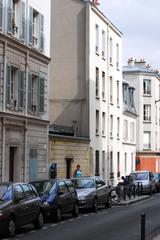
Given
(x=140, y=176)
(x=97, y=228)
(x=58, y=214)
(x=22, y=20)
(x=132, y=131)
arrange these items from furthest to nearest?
(x=132, y=131), (x=140, y=176), (x=22, y=20), (x=58, y=214), (x=97, y=228)

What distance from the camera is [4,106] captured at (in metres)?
28.2

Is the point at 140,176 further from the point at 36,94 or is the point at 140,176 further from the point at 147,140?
the point at 147,140

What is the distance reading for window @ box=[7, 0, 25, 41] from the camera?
2933cm

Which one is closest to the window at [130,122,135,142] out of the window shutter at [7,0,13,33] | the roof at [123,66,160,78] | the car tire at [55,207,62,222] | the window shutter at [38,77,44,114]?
the roof at [123,66,160,78]

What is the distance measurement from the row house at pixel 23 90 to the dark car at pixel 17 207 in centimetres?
884

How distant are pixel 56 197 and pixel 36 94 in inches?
438

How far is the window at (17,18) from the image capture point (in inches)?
1155

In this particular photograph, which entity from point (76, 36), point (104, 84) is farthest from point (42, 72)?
point (104, 84)

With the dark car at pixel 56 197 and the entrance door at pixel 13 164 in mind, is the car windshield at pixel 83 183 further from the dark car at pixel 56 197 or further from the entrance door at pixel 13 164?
the dark car at pixel 56 197

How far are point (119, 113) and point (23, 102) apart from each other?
22.6m

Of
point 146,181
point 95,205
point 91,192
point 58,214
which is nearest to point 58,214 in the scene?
point 58,214

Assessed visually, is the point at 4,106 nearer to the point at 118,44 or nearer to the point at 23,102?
the point at 23,102

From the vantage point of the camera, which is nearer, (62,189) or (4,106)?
(62,189)

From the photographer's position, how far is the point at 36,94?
106ft
